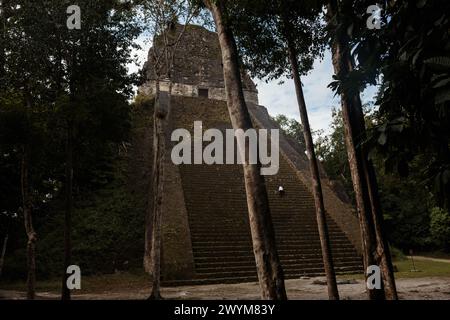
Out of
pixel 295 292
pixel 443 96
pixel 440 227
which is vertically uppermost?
pixel 443 96

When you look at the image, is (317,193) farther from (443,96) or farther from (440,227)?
(440,227)

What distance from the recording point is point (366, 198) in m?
5.12

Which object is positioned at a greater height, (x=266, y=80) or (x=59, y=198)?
(x=266, y=80)

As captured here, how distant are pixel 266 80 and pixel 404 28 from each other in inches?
231

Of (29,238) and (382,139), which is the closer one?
(382,139)

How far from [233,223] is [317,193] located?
5925mm

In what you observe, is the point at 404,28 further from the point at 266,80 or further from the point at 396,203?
the point at 396,203

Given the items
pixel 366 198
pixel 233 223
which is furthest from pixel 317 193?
pixel 233 223

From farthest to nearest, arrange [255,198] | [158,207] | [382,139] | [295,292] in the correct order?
[158,207]
[295,292]
[255,198]
[382,139]

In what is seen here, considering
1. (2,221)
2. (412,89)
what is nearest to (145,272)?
(2,221)

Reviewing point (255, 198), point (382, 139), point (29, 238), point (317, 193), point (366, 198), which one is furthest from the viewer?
point (29, 238)

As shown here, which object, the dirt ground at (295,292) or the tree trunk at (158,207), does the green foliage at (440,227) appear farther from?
the tree trunk at (158,207)

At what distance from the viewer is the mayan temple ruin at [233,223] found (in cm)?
1048
